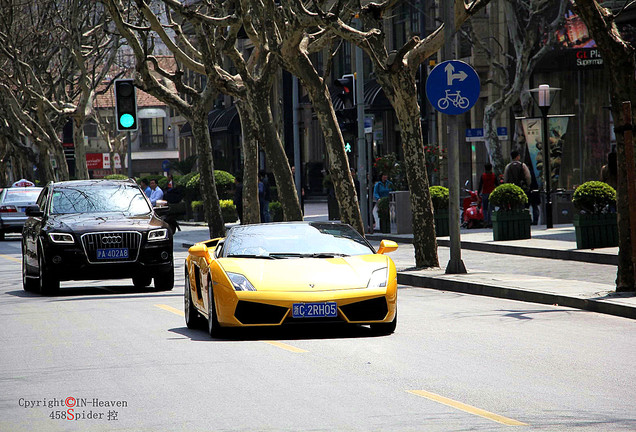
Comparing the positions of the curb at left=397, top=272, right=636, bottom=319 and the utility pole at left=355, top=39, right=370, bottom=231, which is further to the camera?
the utility pole at left=355, top=39, right=370, bottom=231

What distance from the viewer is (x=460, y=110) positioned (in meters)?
18.6

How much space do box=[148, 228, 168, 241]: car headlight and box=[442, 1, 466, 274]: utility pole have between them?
4.47m

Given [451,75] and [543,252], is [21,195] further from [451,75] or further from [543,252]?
[451,75]

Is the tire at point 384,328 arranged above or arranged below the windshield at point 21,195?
below

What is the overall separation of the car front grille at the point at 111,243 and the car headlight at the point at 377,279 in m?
6.51

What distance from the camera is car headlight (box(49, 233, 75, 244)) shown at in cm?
1689

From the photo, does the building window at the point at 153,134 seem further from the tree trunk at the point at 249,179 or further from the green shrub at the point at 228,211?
the tree trunk at the point at 249,179

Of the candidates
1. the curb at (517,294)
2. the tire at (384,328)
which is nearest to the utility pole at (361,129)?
the curb at (517,294)

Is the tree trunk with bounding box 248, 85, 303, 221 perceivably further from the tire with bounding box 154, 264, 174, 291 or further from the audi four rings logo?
the audi four rings logo

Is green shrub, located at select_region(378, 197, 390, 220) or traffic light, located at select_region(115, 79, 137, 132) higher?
traffic light, located at select_region(115, 79, 137, 132)

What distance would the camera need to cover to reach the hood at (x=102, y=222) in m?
17.0

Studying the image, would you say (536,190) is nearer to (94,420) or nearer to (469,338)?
(469,338)

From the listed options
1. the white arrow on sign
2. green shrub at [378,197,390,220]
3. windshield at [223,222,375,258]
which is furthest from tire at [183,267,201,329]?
green shrub at [378,197,390,220]

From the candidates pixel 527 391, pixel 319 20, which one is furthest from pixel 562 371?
pixel 319 20
